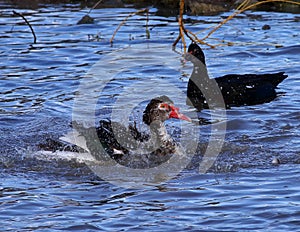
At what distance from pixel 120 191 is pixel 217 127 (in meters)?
3.12

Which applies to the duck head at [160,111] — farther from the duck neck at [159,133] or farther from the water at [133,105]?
the water at [133,105]

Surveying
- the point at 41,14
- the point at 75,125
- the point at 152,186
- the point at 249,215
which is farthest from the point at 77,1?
the point at 249,215

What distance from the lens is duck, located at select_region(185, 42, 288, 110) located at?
41.3ft

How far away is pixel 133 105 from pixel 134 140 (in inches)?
111

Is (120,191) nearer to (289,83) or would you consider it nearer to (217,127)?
(217,127)

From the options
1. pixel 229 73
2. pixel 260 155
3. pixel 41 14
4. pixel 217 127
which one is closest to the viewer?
pixel 260 155

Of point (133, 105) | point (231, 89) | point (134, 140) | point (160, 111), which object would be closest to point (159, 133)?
point (160, 111)

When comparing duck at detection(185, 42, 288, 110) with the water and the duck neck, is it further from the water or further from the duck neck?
the duck neck

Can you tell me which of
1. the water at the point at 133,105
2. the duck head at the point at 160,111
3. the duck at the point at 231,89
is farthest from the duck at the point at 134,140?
the duck at the point at 231,89

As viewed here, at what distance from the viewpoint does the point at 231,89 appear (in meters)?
12.6

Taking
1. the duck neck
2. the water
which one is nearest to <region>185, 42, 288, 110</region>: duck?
the water

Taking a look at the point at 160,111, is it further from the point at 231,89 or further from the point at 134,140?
the point at 231,89

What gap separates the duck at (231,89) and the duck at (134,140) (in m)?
2.62

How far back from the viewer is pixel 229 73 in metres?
14.3
